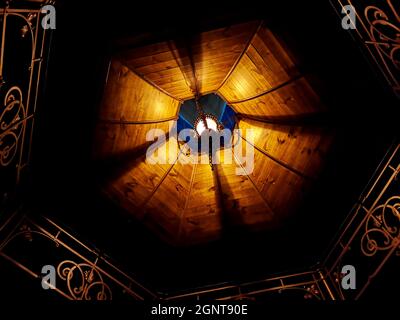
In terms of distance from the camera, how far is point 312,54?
132 inches

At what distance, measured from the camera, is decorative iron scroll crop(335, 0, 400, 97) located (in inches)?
123

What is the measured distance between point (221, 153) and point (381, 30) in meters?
2.08

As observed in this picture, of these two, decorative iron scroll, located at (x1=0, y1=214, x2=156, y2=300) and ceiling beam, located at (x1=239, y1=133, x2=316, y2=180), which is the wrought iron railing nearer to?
decorative iron scroll, located at (x1=0, y1=214, x2=156, y2=300)

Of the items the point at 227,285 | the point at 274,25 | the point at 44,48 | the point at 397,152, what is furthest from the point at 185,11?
the point at 227,285

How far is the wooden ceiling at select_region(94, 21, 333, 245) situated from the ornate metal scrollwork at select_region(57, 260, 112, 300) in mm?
890

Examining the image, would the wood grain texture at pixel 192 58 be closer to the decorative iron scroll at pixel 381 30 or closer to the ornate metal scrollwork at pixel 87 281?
the decorative iron scroll at pixel 381 30

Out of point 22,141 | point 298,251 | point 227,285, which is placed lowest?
point 227,285

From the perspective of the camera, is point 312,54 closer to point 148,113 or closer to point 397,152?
point 397,152

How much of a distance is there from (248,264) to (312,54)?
2.94 m

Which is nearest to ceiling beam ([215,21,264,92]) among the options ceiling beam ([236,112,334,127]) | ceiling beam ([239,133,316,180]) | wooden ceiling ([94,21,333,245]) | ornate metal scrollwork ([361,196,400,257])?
wooden ceiling ([94,21,333,245])

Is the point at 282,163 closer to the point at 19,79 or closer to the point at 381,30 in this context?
the point at 381,30

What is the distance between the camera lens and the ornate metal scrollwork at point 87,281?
3705mm

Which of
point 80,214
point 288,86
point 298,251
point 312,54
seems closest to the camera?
point 312,54

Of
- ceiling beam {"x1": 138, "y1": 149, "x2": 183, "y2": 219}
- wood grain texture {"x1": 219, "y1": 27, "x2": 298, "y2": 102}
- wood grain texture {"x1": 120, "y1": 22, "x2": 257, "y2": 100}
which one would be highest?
wood grain texture {"x1": 120, "y1": 22, "x2": 257, "y2": 100}
